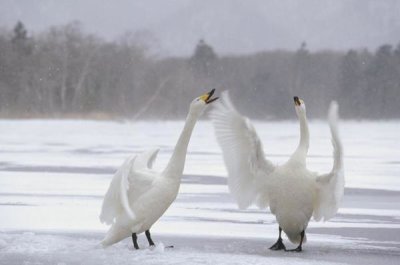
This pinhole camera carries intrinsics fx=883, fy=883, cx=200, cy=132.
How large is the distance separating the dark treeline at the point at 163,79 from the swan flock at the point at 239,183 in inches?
1635

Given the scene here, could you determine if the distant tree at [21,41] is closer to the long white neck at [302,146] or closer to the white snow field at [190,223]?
the white snow field at [190,223]

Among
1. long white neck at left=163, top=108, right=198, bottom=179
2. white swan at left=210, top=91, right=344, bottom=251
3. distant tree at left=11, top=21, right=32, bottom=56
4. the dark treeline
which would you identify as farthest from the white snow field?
distant tree at left=11, top=21, right=32, bottom=56

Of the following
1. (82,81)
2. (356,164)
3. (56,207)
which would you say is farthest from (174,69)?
(56,207)

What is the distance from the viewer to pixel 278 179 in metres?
6.88

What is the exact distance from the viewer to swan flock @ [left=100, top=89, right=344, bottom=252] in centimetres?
654

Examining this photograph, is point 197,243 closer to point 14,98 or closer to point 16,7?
point 14,98

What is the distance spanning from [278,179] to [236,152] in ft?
1.71

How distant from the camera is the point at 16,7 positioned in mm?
105312

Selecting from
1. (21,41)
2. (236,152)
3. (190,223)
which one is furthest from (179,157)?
(21,41)

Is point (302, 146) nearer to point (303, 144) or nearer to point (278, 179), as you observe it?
point (303, 144)

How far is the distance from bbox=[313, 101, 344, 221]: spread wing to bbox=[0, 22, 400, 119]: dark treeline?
41794mm

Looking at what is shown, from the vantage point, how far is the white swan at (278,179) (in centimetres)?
680

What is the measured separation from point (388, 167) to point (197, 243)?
318 inches

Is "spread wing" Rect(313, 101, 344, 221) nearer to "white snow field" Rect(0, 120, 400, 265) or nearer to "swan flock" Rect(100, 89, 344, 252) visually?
"swan flock" Rect(100, 89, 344, 252)
